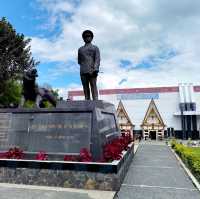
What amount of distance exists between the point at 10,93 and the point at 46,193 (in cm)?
3057

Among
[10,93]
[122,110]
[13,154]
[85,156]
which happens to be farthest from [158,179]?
[122,110]

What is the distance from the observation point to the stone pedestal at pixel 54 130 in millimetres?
8834

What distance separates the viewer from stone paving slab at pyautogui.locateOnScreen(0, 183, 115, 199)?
6.36m

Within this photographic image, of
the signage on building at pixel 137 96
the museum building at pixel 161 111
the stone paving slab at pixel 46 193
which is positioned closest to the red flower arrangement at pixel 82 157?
the stone paving slab at pixel 46 193

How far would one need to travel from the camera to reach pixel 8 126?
9.79 m

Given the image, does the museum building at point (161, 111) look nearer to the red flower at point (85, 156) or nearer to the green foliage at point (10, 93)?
the green foliage at point (10, 93)

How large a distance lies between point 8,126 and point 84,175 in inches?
150

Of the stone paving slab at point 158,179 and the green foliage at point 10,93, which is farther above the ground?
the green foliage at point 10,93

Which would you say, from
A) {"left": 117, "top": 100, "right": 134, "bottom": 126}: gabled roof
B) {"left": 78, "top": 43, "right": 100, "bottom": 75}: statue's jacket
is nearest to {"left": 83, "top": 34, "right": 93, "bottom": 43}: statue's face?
{"left": 78, "top": 43, "right": 100, "bottom": 75}: statue's jacket

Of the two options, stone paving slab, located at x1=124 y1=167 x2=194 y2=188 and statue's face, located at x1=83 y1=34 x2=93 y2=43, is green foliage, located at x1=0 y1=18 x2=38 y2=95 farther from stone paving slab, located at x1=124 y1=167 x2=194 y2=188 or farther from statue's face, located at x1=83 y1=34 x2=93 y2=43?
stone paving slab, located at x1=124 y1=167 x2=194 y2=188

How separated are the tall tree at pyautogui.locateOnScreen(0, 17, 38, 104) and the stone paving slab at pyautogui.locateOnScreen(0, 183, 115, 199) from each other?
81.8 ft

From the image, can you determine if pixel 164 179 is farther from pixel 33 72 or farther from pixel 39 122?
pixel 33 72

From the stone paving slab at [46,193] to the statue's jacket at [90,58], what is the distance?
5.27 metres

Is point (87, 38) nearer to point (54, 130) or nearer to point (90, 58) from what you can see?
point (90, 58)
